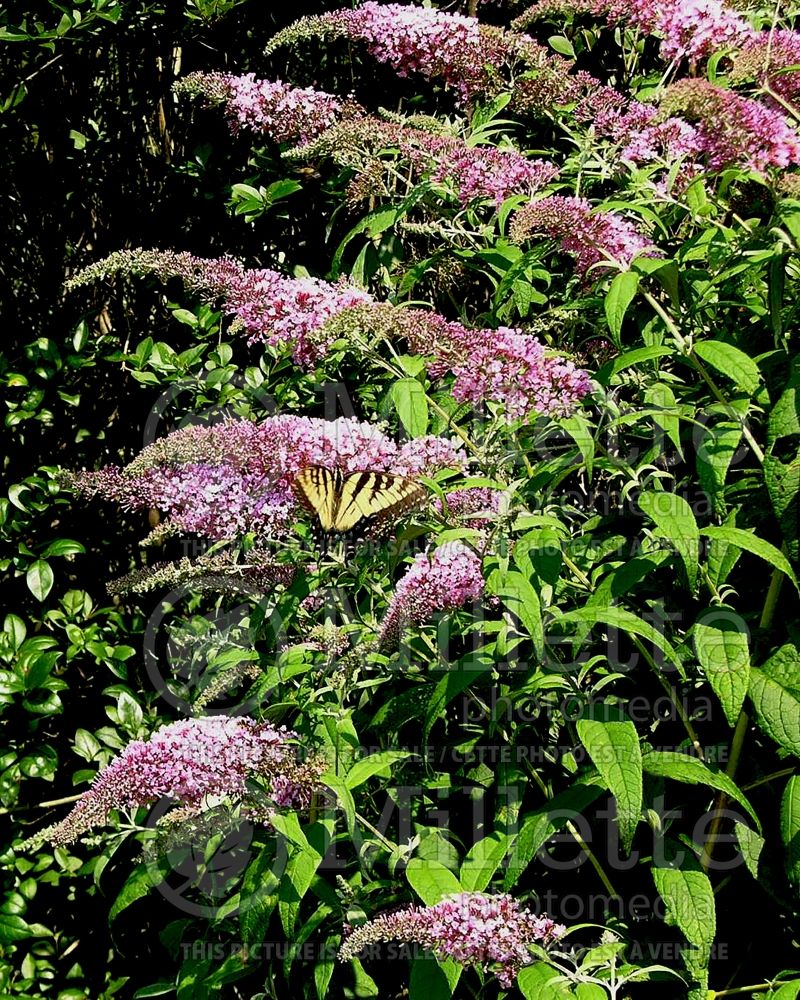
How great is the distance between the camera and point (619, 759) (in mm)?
2158

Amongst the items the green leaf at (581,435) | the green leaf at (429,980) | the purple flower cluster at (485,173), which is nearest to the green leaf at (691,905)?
the green leaf at (429,980)

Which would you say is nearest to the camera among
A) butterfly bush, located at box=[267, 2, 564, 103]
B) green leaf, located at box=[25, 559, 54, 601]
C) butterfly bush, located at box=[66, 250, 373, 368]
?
butterfly bush, located at box=[66, 250, 373, 368]

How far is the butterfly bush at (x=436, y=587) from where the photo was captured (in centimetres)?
242

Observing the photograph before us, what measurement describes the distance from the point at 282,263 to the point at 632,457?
221cm

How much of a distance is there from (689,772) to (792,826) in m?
0.25

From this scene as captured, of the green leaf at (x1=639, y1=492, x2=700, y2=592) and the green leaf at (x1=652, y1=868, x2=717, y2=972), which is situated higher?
the green leaf at (x1=639, y1=492, x2=700, y2=592)

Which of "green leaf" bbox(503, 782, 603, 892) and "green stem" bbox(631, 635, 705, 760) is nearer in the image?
"green leaf" bbox(503, 782, 603, 892)

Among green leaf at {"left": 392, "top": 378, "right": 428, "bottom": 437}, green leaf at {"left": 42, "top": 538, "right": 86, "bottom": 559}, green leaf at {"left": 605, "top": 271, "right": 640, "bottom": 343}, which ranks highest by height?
green leaf at {"left": 605, "top": 271, "right": 640, "bottom": 343}

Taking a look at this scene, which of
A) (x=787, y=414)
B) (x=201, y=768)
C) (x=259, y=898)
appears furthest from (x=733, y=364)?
(x=259, y=898)

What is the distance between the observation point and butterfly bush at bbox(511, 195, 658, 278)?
272 centimetres

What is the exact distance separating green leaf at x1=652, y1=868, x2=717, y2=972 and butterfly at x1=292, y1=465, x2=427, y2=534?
99 centimetres

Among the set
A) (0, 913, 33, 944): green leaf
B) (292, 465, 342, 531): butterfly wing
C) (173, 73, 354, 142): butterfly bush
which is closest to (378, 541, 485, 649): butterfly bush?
(292, 465, 342, 531): butterfly wing

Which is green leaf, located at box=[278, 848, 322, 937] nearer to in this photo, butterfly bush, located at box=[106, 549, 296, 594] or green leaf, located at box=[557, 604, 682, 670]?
butterfly bush, located at box=[106, 549, 296, 594]

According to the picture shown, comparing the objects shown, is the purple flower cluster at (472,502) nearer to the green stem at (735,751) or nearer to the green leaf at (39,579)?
the green stem at (735,751)
